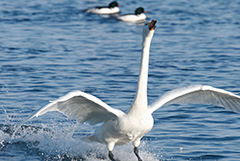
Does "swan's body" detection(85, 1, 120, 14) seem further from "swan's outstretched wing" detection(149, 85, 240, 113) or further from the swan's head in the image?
the swan's head

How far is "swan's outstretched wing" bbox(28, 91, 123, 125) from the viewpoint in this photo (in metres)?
7.92

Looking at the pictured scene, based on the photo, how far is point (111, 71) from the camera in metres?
15.9

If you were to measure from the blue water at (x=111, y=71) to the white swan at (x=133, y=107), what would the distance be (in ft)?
3.62

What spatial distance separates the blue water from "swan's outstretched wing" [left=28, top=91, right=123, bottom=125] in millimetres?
1162

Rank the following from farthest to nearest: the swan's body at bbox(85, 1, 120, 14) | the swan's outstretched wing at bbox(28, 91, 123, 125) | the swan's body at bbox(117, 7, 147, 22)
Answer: the swan's body at bbox(85, 1, 120, 14)
the swan's body at bbox(117, 7, 147, 22)
the swan's outstretched wing at bbox(28, 91, 123, 125)

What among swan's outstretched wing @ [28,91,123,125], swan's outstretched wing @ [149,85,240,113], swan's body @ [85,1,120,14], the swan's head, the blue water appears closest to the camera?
the swan's head

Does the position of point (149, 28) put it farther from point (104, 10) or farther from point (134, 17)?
point (104, 10)

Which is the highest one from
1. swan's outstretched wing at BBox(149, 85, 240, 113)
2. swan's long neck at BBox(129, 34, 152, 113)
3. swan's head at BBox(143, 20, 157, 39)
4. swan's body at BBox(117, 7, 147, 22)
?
swan's head at BBox(143, 20, 157, 39)

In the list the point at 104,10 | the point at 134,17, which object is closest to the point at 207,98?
the point at 134,17

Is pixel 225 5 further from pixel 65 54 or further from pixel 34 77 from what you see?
pixel 34 77

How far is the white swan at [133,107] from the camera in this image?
26.2 feet

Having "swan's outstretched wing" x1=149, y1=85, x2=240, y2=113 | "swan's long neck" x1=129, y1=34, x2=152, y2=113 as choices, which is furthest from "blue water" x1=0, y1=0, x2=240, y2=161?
"swan's long neck" x1=129, y1=34, x2=152, y2=113

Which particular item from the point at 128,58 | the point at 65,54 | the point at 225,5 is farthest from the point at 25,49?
the point at 225,5

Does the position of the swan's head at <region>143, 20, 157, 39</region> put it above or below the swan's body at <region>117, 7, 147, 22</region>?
above
